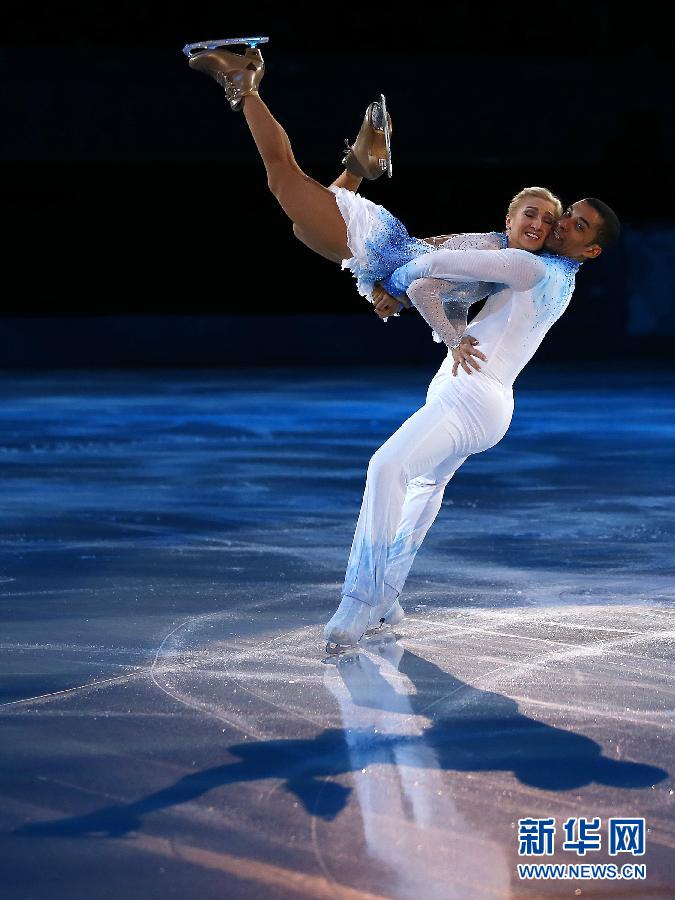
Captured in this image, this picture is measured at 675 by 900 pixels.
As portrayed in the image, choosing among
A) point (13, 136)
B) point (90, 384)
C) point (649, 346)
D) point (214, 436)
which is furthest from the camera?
point (649, 346)

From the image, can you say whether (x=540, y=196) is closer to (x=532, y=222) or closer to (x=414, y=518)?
(x=532, y=222)

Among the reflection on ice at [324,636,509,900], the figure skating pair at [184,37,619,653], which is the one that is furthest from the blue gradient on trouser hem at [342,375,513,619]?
the reflection on ice at [324,636,509,900]

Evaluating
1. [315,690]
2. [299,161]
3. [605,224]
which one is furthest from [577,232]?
[299,161]

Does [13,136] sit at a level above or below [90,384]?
above

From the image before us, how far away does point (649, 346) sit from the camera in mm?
19609

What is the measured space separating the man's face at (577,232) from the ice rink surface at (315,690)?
1.20 metres

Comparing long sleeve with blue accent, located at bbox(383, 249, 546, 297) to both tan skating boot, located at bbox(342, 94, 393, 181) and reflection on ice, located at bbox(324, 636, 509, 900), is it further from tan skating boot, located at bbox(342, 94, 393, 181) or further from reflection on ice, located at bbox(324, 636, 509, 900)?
reflection on ice, located at bbox(324, 636, 509, 900)

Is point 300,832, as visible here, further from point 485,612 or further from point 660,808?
point 485,612

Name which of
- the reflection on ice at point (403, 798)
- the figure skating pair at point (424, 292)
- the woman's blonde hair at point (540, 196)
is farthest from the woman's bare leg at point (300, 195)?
the reflection on ice at point (403, 798)

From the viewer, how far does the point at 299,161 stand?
62.1 ft

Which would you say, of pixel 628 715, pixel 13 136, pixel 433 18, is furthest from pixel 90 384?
pixel 628 715

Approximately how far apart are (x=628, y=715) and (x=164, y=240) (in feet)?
53.5

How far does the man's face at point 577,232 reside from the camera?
4547 millimetres

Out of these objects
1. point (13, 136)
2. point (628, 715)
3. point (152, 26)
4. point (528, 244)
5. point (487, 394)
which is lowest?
point (628, 715)
